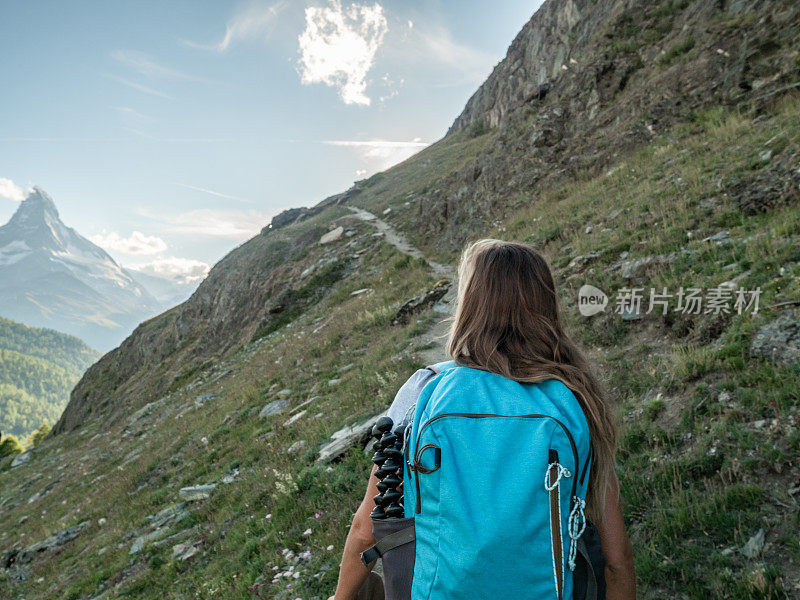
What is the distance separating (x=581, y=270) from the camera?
9328 millimetres

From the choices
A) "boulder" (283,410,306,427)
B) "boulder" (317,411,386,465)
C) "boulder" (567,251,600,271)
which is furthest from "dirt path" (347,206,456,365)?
"boulder" (567,251,600,271)

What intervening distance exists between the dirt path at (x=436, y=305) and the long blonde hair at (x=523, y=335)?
189 millimetres

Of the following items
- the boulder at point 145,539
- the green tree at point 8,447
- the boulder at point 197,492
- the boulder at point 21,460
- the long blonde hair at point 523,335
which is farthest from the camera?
the green tree at point 8,447

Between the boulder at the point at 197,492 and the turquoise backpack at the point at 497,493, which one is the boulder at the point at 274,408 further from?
the turquoise backpack at the point at 497,493

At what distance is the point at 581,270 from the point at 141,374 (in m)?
42.8

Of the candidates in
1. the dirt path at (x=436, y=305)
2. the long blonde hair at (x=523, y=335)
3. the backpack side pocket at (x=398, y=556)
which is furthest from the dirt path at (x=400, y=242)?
the backpack side pocket at (x=398, y=556)

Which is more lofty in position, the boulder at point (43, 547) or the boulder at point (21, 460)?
the boulder at point (21, 460)

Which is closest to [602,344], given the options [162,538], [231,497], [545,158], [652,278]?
[652,278]

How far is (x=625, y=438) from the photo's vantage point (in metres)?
4.50

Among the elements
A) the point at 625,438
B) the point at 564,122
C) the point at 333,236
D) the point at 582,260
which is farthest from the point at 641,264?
the point at 333,236

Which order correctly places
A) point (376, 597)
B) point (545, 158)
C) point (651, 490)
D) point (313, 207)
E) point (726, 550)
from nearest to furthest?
point (376, 597) → point (726, 550) → point (651, 490) → point (545, 158) → point (313, 207)

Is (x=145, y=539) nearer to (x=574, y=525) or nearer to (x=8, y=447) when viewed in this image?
(x=574, y=525)

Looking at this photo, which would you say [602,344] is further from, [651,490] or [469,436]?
[469,436]

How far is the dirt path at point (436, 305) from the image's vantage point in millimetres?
9078
